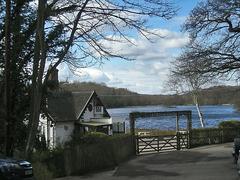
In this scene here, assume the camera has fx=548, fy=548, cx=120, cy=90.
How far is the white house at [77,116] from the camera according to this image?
2176 inches

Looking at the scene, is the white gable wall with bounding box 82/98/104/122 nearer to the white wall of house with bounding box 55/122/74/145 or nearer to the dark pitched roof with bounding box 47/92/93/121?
the dark pitched roof with bounding box 47/92/93/121

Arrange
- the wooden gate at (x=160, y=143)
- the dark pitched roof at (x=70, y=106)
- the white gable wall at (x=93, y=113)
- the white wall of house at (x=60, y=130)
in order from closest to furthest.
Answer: the wooden gate at (x=160, y=143), the white wall of house at (x=60, y=130), the dark pitched roof at (x=70, y=106), the white gable wall at (x=93, y=113)

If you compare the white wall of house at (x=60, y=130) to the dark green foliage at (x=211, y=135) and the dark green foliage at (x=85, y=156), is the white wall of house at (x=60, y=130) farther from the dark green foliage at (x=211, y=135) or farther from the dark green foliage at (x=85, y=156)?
the dark green foliage at (x=85, y=156)

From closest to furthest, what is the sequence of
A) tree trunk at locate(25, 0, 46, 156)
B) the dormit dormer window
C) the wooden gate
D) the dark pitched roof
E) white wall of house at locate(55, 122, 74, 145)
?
tree trunk at locate(25, 0, 46, 156) < the wooden gate < white wall of house at locate(55, 122, 74, 145) < the dark pitched roof < the dormit dormer window

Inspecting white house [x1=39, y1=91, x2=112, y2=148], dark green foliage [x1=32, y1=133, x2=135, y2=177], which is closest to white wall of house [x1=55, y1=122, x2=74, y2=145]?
white house [x1=39, y1=91, x2=112, y2=148]

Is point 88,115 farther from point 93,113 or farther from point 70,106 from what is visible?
point 70,106

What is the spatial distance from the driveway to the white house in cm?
1935

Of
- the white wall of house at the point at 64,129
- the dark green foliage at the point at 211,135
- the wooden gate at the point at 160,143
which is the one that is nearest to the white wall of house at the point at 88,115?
the white wall of house at the point at 64,129

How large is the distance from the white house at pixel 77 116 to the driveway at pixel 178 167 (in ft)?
63.5

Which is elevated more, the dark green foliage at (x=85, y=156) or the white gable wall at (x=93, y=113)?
the white gable wall at (x=93, y=113)

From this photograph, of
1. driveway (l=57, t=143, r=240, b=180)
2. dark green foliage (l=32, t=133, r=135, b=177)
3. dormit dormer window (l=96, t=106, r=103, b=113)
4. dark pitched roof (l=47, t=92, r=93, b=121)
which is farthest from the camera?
dormit dormer window (l=96, t=106, r=103, b=113)

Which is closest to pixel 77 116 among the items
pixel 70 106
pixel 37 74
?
pixel 70 106

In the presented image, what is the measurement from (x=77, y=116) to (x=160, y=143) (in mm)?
18811

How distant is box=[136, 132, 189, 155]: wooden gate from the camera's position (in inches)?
1538
